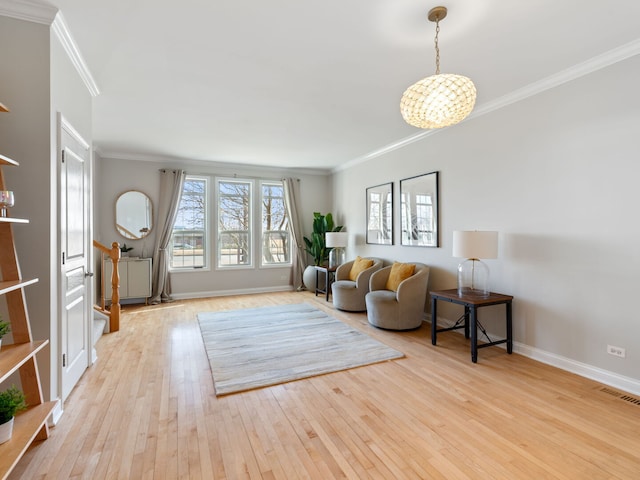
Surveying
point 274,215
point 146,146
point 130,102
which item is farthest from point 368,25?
point 274,215

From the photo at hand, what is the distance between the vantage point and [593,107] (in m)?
2.71

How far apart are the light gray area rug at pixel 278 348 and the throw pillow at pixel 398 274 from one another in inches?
34.9

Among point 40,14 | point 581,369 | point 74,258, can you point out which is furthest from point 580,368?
point 40,14

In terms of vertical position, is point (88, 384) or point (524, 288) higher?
point (524, 288)

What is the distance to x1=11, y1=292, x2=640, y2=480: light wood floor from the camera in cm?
172

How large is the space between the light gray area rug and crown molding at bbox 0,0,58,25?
2853mm

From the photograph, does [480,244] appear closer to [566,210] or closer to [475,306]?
[475,306]

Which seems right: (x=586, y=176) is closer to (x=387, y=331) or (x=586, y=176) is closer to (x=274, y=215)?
(x=387, y=331)

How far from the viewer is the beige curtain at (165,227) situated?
5859 millimetres

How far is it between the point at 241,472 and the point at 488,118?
13.1ft

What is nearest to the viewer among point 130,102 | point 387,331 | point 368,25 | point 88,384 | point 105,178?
point 368,25

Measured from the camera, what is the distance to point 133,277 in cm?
551

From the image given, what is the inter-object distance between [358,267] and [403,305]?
1565 millimetres

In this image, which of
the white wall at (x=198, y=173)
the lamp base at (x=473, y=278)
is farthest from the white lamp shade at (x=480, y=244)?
the white wall at (x=198, y=173)
